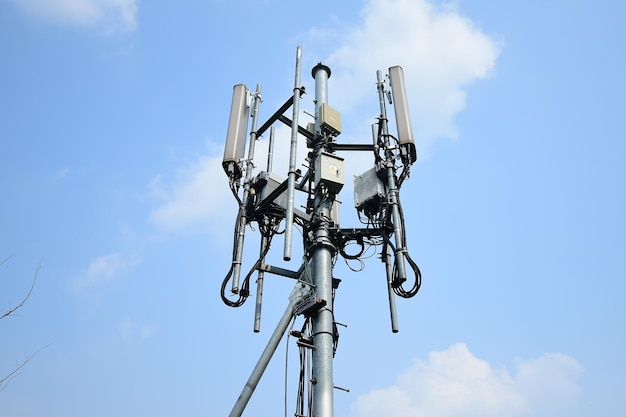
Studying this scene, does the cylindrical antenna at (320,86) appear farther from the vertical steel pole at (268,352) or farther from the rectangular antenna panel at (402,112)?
the vertical steel pole at (268,352)

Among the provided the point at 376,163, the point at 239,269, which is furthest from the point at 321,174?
the point at 239,269

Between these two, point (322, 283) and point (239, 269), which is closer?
point (322, 283)

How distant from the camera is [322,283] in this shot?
11.0 meters

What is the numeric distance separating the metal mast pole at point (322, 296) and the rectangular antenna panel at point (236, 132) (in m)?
1.79

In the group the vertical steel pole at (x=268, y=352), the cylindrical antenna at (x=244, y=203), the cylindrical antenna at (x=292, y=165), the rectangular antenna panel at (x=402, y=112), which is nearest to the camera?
the cylindrical antenna at (x=292, y=165)

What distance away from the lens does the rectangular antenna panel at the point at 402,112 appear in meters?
12.7

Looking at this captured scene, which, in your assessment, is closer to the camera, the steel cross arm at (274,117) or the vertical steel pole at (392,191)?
the vertical steel pole at (392,191)

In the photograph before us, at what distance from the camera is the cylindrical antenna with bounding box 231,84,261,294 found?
1182 centimetres

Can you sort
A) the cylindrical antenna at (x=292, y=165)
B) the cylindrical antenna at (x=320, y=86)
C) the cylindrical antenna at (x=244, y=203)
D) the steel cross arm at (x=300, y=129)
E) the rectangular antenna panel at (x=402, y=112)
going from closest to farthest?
the cylindrical antenna at (x=292, y=165) < the cylindrical antenna at (x=244, y=203) < the rectangular antenna panel at (x=402, y=112) < the steel cross arm at (x=300, y=129) < the cylindrical antenna at (x=320, y=86)

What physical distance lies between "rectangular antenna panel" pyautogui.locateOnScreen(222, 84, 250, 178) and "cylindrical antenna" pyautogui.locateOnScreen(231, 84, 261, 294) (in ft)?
0.66

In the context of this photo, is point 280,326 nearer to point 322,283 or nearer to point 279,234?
point 322,283

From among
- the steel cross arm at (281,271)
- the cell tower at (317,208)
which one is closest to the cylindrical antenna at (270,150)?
the cell tower at (317,208)

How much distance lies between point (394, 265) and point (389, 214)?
4.54ft

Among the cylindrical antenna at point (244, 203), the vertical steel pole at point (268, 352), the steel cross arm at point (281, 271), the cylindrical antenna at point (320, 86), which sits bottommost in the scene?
the vertical steel pole at point (268, 352)
